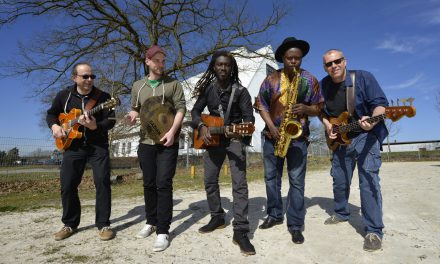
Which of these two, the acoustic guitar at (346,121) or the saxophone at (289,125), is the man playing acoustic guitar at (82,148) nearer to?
the saxophone at (289,125)

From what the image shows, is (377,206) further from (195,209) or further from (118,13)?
(118,13)

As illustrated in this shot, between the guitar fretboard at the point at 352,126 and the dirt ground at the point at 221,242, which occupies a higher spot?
the guitar fretboard at the point at 352,126

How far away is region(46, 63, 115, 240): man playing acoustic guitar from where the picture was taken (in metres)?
3.95

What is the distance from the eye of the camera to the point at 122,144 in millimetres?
17656

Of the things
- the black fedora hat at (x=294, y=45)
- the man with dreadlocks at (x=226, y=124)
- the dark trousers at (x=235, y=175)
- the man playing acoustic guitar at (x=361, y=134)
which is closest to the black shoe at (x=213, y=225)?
the man with dreadlocks at (x=226, y=124)

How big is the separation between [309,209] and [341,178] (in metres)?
1.08

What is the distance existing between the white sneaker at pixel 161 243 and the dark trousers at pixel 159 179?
7 centimetres

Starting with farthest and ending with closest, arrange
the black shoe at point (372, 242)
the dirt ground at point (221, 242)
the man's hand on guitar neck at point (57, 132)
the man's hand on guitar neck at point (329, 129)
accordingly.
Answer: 1. the man's hand on guitar neck at point (329, 129)
2. the man's hand on guitar neck at point (57, 132)
3. the black shoe at point (372, 242)
4. the dirt ground at point (221, 242)

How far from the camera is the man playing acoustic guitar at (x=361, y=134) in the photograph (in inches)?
136

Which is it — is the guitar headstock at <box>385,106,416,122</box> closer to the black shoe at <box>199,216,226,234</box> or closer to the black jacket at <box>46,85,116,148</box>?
the black shoe at <box>199,216,226,234</box>

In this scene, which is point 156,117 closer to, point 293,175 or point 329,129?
point 293,175

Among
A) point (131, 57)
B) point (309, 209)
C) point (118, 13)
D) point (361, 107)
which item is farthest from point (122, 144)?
point (361, 107)

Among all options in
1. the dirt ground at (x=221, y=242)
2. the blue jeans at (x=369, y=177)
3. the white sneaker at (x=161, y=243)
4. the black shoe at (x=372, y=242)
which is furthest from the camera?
the blue jeans at (x=369, y=177)

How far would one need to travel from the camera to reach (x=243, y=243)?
3291 millimetres
